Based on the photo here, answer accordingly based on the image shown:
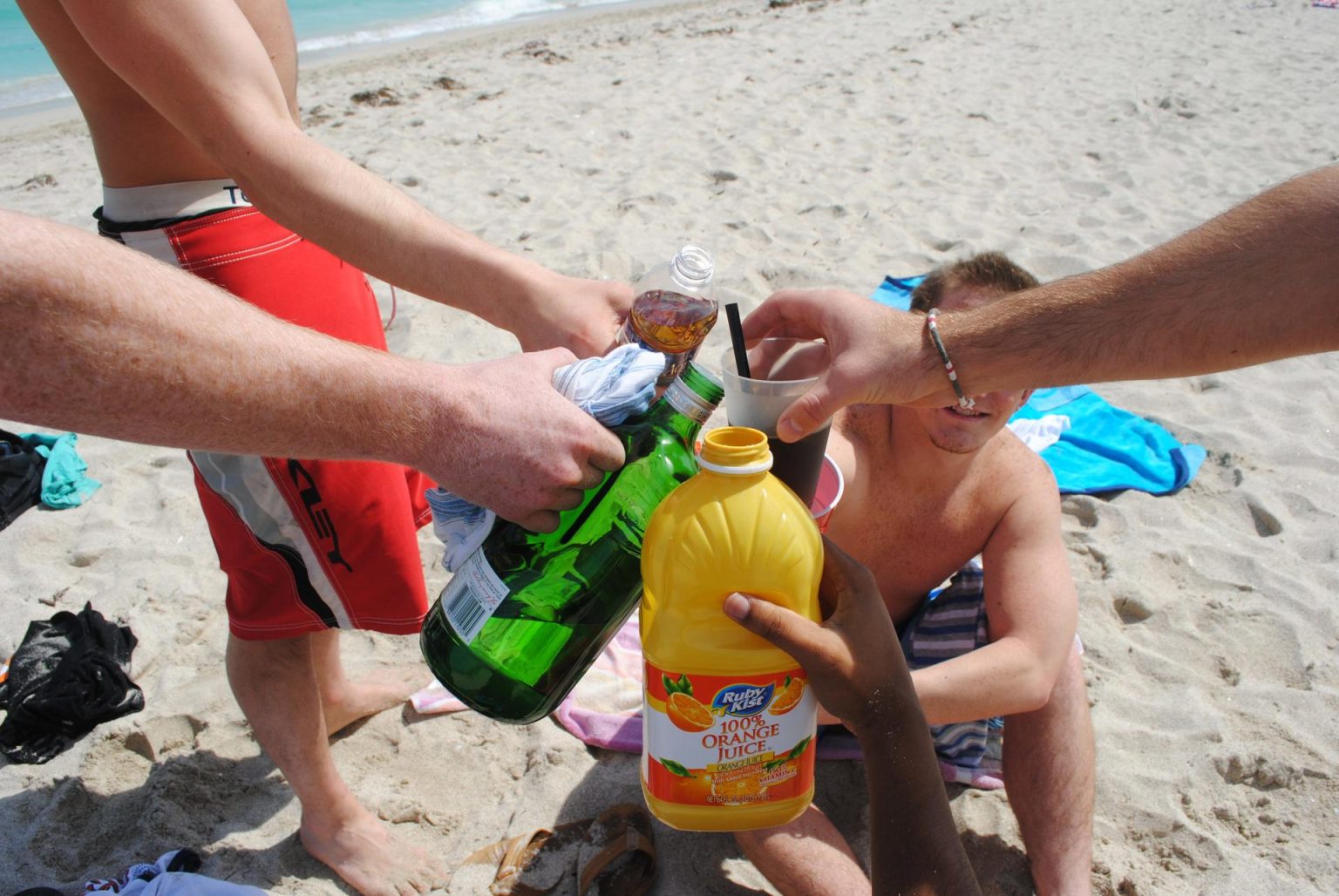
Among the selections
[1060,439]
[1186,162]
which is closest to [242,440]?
[1060,439]

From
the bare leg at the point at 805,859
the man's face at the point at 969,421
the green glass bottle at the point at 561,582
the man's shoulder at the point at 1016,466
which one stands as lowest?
the bare leg at the point at 805,859

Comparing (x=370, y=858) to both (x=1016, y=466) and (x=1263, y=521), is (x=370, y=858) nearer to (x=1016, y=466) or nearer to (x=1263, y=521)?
(x=1016, y=466)

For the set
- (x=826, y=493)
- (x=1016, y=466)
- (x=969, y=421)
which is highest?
(x=826, y=493)

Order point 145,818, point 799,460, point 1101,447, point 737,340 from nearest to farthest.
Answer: point 737,340
point 799,460
point 145,818
point 1101,447

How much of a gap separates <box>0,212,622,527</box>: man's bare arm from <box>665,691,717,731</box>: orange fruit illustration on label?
34cm

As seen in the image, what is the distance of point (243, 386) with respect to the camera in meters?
1.27

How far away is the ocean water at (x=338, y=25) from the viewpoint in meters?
10.9

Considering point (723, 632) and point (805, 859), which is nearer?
point (723, 632)

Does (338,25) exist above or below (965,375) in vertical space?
below

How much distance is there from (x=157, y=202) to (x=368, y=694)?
4.82ft

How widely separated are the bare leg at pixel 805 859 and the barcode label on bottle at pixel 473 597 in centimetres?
105

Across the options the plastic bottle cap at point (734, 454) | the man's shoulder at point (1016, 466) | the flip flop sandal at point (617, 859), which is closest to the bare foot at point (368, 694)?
the flip flop sandal at point (617, 859)

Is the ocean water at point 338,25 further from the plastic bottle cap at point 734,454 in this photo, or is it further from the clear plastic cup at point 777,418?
the plastic bottle cap at point 734,454

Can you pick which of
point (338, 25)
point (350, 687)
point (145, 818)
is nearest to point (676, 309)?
point (350, 687)
